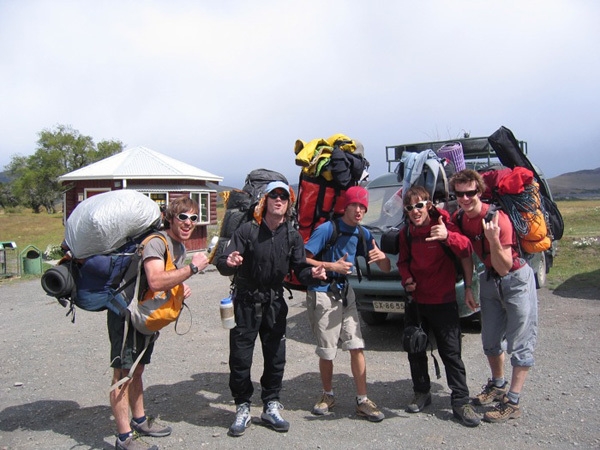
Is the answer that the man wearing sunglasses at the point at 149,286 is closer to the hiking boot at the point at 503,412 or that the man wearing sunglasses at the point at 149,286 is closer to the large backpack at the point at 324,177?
the large backpack at the point at 324,177

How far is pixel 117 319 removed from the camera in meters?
3.66

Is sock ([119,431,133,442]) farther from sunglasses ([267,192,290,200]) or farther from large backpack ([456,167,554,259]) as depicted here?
large backpack ([456,167,554,259])

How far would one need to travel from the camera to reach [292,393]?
4.76 metres

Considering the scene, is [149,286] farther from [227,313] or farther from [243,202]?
[243,202]

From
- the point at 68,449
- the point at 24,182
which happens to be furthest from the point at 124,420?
the point at 24,182

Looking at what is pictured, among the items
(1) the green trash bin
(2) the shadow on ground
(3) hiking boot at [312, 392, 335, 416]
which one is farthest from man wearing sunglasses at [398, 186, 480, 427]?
(1) the green trash bin

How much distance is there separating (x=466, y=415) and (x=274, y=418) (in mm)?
1458

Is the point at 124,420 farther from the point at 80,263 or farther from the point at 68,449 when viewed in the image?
the point at 80,263

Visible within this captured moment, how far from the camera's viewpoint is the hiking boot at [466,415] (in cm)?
388

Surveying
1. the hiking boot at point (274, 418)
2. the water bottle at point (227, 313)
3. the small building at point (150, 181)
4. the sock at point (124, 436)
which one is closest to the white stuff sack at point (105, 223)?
the water bottle at point (227, 313)

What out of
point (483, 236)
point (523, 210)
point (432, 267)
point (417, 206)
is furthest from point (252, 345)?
point (523, 210)

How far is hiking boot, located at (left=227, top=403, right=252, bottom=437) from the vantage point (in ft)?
12.7

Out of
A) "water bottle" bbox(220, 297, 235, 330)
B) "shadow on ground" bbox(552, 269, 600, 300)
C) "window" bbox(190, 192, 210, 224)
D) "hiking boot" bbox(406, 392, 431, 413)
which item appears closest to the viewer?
"water bottle" bbox(220, 297, 235, 330)

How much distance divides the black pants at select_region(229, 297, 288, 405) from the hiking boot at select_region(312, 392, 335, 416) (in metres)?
0.39
